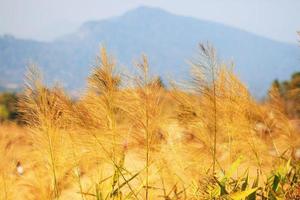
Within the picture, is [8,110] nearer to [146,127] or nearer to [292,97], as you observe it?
[292,97]

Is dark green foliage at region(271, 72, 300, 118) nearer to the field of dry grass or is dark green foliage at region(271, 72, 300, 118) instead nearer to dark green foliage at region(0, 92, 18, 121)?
the field of dry grass

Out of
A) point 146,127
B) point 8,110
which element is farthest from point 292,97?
point 8,110

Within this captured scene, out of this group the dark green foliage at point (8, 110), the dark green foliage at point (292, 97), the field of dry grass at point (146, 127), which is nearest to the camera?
the field of dry grass at point (146, 127)

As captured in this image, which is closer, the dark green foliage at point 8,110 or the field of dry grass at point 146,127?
the field of dry grass at point 146,127

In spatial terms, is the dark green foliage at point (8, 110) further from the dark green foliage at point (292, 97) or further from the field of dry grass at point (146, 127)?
the field of dry grass at point (146, 127)

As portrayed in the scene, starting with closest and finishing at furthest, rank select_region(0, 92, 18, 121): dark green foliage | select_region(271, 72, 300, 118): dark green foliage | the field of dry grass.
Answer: the field of dry grass → select_region(271, 72, 300, 118): dark green foliage → select_region(0, 92, 18, 121): dark green foliage

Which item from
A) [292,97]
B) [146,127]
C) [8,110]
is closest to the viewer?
[146,127]

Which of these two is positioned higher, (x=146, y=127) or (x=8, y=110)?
(x=146, y=127)

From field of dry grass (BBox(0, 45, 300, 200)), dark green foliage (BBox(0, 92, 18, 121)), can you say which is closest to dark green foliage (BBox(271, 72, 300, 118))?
field of dry grass (BBox(0, 45, 300, 200))

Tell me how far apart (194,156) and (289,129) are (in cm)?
92

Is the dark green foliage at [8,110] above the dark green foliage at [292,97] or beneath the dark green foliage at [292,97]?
beneath

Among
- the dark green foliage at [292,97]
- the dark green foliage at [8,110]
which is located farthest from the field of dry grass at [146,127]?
the dark green foliage at [8,110]

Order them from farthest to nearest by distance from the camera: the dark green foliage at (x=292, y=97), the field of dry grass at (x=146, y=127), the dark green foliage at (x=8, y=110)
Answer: the dark green foliage at (x=8, y=110)
the dark green foliage at (x=292, y=97)
the field of dry grass at (x=146, y=127)

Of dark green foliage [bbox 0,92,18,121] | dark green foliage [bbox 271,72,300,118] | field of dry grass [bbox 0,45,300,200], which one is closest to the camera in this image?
field of dry grass [bbox 0,45,300,200]
